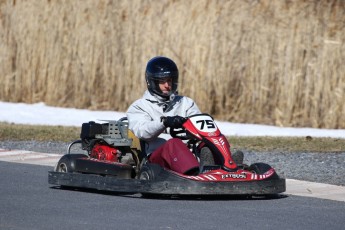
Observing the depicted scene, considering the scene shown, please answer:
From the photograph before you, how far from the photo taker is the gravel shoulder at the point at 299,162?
11641 mm

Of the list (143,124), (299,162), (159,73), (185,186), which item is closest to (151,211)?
(185,186)

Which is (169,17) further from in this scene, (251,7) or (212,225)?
(212,225)

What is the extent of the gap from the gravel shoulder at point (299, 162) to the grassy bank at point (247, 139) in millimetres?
527

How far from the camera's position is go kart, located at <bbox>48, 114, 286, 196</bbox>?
936cm

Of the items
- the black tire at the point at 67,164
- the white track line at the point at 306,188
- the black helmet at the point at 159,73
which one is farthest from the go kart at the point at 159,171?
the white track line at the point at 306,188

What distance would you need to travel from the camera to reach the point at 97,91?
65.0 feet

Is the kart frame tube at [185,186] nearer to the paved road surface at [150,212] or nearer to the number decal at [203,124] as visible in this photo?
the paved road surface at [150,212]

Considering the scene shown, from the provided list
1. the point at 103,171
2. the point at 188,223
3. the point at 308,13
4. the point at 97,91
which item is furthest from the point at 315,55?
the point at 188,223

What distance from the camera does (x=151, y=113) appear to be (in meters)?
10.3

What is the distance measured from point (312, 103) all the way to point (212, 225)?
9.35m

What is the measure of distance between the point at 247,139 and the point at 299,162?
8.39ft

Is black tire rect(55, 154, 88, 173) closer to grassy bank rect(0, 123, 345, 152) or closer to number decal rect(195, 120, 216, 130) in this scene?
number decal rect(195, 120, 216, 130)

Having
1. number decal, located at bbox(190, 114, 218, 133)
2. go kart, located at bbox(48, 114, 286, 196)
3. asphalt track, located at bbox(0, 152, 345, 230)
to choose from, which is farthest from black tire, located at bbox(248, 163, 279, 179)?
number decal, located at bbox(190, 114, 218, 133)

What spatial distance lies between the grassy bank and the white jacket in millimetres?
3806
